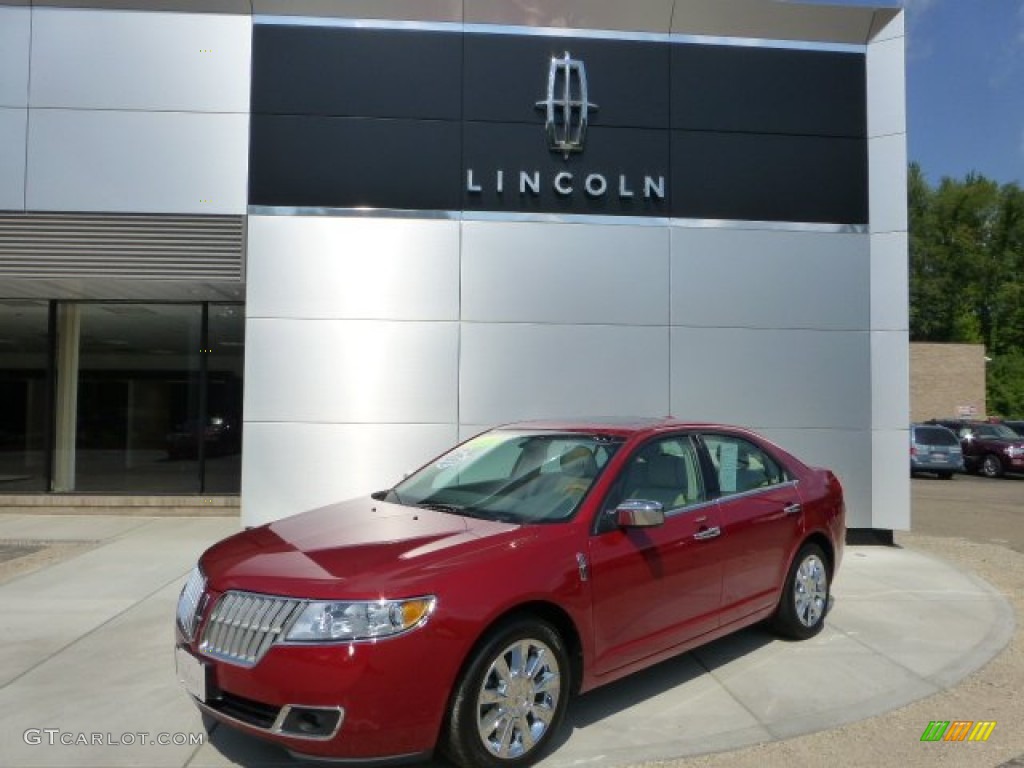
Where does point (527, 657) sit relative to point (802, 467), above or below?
below

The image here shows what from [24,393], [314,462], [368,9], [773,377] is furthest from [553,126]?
[24,393]

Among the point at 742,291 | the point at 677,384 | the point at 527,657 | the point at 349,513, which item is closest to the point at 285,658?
the point at 527,657

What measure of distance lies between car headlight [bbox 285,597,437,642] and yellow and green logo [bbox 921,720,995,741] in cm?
277

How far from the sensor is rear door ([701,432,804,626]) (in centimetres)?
479

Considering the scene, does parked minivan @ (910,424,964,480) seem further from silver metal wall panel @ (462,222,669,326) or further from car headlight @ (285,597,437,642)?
car headlight @ (285,597,437,642)

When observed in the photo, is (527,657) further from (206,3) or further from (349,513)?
(206,3)

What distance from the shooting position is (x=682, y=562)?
4371 mm

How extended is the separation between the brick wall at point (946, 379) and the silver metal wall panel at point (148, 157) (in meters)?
34.8

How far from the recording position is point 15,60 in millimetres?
9680

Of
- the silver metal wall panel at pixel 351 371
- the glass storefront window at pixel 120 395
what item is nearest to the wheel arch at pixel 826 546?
the silver metal wall panel at pixel 351 371

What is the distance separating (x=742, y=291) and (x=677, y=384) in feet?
4.62

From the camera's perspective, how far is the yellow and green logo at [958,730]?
4.07 meters

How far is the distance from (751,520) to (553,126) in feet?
20.9

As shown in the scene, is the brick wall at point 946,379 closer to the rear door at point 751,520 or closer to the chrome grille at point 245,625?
the rear door at point 751,520
